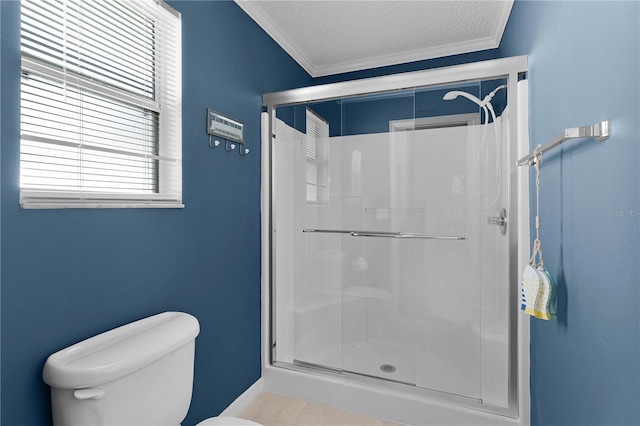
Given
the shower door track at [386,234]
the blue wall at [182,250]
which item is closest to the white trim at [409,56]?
the blue wall at [182,250]

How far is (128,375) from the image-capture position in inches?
40.7

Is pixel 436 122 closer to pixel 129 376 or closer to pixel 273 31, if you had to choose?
pixel 273 31

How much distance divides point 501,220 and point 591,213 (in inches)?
31.9

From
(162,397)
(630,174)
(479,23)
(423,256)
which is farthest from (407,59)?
(162,397)

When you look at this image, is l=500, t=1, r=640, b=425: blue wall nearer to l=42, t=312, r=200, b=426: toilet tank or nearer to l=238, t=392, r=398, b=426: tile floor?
l=238, t=392, r=398, b=426: tile floor

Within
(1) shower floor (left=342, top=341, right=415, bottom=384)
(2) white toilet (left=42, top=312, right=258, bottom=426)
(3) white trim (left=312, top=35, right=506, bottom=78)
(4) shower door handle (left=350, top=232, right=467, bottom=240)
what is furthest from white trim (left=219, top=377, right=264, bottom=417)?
(3) white trim (left=312, top=35, right=506, bottom=78)

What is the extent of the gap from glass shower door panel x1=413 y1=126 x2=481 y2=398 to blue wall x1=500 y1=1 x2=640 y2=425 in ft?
1.40

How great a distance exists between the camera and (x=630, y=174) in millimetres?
767

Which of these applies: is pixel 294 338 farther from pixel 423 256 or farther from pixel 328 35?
pixel 328 35

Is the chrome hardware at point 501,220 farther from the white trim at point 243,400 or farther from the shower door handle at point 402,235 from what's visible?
Result: the white trim at point 243,400

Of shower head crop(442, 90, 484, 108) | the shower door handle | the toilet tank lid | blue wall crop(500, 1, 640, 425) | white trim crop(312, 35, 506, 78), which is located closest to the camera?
blue wall crop(500, 1, 640, 425)

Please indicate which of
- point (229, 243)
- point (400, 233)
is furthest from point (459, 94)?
point (229, 243)

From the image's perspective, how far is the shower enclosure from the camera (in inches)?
69.3

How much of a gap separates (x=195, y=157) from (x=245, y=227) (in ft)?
A: 1.84
